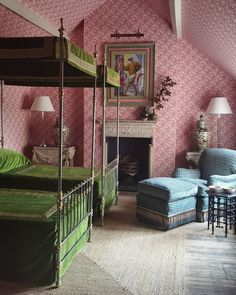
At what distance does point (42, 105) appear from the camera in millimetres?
6934

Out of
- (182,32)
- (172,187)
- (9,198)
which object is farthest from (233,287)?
(182,32)

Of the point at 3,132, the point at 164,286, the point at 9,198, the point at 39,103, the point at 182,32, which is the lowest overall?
the point at 164,286

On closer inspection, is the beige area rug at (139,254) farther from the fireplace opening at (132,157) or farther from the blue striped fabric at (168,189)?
the fireplace opening at (132,157)

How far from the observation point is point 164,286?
323 cm

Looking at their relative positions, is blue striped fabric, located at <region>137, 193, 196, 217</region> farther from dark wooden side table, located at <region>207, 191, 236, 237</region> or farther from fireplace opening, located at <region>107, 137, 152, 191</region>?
fireplace opening, located at <region>107, 137, 152, 191</region>

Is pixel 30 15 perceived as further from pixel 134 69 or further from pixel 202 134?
pixel 202 134

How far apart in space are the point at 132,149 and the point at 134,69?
5.34 feet

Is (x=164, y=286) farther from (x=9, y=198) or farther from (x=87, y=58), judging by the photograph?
(x=87, y=58)

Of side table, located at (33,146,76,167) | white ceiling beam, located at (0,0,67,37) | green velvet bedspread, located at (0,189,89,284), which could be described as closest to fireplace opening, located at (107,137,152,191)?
side table, located at (33,146,76,167)

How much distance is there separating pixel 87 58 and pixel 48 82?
6.43 feet

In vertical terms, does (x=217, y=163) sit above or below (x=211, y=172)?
above

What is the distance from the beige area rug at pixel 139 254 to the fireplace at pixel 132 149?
2.11m

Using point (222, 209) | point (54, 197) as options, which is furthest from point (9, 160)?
point (222, 209)

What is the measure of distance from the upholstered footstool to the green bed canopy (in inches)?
59.5
